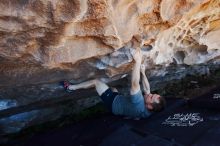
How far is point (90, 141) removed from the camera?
3.52 metres

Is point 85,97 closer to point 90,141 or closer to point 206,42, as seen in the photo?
point 90,141

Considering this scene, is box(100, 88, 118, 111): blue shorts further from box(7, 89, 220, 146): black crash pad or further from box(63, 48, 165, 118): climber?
box(7, 89, 220, 146): black crash pad

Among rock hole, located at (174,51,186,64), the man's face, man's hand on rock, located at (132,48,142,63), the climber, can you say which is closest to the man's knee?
the climber

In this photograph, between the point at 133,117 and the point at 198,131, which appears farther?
the point at 133,117

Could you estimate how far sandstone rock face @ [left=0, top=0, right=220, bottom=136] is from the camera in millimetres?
2457

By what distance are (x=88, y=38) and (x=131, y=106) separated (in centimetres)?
106

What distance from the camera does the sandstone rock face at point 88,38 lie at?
2.46 m

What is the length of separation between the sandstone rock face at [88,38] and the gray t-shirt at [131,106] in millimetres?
248

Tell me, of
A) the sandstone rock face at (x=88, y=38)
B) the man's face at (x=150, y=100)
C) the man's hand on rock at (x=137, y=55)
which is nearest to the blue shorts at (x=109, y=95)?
the sandstone rock face at (x=88, y=38)

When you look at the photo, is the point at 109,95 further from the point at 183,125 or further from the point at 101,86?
the point at 183,125

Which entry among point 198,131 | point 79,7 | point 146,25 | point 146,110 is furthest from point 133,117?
point 79,7

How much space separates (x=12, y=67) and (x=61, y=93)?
979 mm

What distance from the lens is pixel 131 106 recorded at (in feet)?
12.0

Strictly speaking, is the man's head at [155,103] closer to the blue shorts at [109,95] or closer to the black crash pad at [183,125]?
the black crash pad at [183,125]
